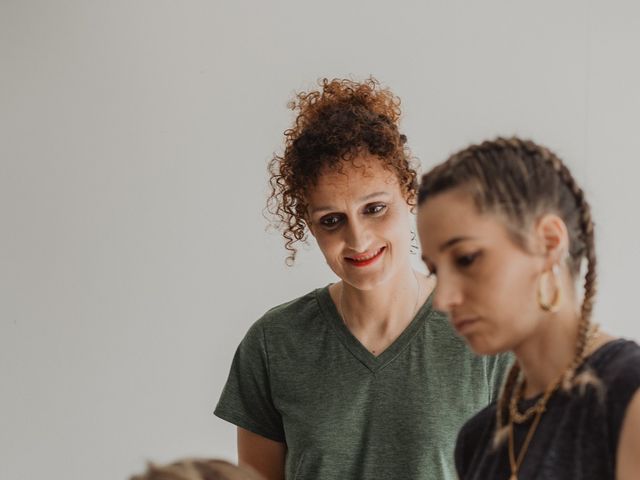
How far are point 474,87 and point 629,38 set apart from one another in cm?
41

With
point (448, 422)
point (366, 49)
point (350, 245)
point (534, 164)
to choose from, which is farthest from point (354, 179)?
point (366, 49)

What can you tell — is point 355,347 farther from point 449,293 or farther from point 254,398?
point 449,293

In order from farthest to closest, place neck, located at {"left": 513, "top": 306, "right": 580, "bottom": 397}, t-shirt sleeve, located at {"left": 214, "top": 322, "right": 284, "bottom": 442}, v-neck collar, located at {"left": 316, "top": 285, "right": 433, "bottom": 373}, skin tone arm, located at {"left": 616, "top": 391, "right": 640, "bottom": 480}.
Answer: t-shirt sleeve, located at {"left": 214, "top": 322, "right": 284, "bottom": 442} → v-neck collar, located at {"left": 316, "top": 285, "right": 433, "bottom": 373} → neck, located at {"left": 513, "top": 306, "right": 580, "bottom": 397} → skin tone arm, located at {"left": 616, "top": 391, "right": 640, "bottom": 480}

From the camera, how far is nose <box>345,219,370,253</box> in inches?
62.4

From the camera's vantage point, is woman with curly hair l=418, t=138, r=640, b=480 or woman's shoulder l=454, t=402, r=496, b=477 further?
woman's shoulder l=454, t=402, r=496, b=477

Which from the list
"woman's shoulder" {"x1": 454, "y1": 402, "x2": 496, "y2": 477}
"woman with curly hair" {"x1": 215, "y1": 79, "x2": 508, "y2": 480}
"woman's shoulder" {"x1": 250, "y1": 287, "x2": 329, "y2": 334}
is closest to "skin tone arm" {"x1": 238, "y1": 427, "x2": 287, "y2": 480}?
"woman with curly hair" {"x1": 215, "y1": 79, "x2": 508, "y2": 480}

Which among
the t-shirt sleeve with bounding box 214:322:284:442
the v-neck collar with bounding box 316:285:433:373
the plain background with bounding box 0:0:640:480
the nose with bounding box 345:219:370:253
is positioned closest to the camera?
the nose with bounding box 345:219:370:253

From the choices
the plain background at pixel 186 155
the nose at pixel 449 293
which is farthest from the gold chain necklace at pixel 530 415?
the plain background at pixel 186 155

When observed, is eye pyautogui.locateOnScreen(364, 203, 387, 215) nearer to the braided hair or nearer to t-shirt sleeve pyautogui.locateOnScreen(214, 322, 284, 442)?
t-shirt sleeve pyautogui.locateOnScreen(214, 322, 284, 442)

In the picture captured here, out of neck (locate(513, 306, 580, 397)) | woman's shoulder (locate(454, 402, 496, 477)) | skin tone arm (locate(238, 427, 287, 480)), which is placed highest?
neck (locate(513, 306, 580, 397))

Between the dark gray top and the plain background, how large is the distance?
1518mm

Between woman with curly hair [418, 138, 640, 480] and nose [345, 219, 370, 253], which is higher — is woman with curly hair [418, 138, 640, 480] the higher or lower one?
the lower one

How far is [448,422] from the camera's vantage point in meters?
1.66

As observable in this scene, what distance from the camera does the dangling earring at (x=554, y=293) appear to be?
99 centimetres
